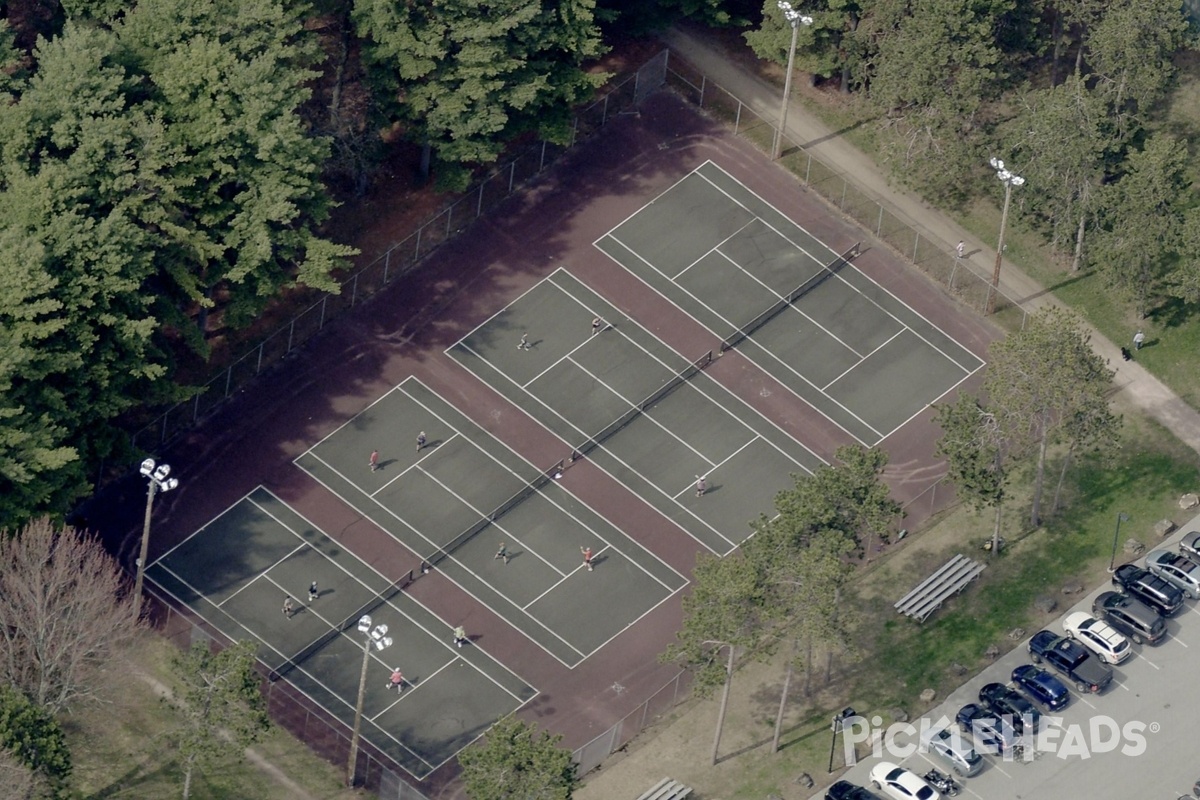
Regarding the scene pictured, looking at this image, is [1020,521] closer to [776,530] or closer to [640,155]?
[776,530]

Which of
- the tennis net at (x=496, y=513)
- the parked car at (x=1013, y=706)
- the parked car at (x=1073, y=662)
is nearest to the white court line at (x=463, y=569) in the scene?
the tennis net at (x=496, y=513)

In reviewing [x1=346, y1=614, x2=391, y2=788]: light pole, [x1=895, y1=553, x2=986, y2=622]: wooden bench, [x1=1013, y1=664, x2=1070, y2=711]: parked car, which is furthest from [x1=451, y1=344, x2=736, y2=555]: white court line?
[x1=1013, y1=664, x2=1070, y2=711]: parked car

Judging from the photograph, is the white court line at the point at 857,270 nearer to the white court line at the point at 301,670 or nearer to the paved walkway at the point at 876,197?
the paved walkway at the point at 876,197

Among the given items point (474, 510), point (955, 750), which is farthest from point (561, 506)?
point (955, 750)

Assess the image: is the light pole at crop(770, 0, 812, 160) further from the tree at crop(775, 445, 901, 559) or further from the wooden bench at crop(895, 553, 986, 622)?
the tree at crop(775, 445, 901, 559)

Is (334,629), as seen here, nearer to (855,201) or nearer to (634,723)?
(634,723)

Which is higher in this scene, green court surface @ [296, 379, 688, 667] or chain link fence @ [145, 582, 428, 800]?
green court surface @ [296, 379, 688, 667]
